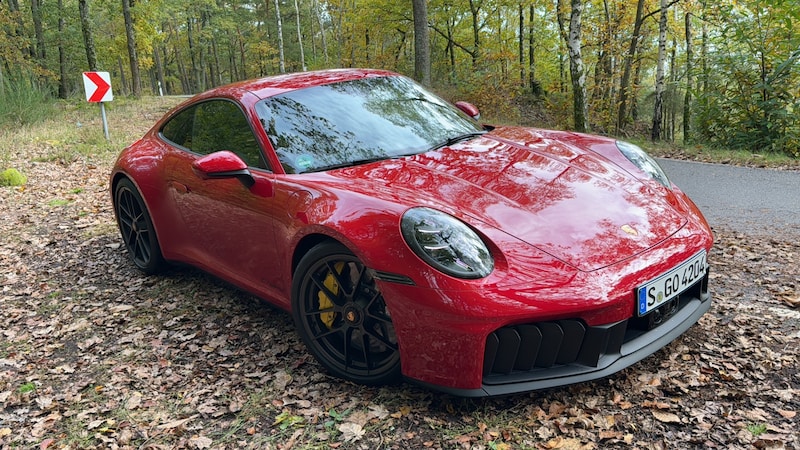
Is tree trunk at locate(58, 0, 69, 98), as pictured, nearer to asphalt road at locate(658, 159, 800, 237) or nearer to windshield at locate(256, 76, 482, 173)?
asphalt road at locate(658, 159, 800, 237)

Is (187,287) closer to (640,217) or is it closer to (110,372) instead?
(110,372)

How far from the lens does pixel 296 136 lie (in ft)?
10.3

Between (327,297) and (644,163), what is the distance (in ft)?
6.43

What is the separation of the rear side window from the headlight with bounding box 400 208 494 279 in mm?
1085

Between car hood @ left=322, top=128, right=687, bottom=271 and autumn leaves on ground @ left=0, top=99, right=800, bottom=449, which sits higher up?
car hood @ left=322, top=128, right=687, bottom=271

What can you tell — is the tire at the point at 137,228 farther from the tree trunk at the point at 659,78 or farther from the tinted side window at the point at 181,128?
the tree trunk at the point at 659,78

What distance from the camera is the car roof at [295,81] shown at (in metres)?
3.45

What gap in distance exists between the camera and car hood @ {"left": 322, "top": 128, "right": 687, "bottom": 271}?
7.87ft

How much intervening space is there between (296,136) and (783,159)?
750 centimetres

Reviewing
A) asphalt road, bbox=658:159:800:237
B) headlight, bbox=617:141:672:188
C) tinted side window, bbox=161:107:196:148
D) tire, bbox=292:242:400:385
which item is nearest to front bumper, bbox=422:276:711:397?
tire, bbox=292:242:400:385

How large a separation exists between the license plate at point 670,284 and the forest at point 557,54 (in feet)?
25.6

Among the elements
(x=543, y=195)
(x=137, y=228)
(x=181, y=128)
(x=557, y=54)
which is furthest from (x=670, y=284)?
(x=557, y=54)

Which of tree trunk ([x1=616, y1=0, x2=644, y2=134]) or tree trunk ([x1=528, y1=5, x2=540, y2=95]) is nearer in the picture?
tree trunk ([x1=616, y1=0, x2=644, y2=134])

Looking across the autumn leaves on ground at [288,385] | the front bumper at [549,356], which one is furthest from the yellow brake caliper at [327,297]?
the front bumper at [549,356]
